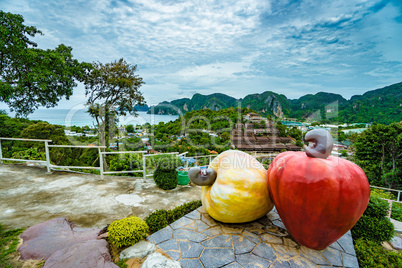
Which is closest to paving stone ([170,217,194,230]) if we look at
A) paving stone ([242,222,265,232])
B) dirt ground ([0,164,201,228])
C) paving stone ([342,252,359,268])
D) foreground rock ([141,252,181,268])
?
dirt ground ([0,164,201,228])

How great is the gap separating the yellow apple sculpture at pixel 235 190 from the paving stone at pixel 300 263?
785 millimetres

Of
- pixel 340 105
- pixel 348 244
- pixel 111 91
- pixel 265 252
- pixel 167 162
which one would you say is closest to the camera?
pixel 265 252

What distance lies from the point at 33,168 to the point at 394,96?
167ft

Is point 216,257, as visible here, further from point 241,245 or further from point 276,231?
point 276,231

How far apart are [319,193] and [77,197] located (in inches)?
188

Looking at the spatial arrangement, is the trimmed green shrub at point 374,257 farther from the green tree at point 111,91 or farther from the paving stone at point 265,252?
the green tree at point 111,91

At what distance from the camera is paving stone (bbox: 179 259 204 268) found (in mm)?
2424

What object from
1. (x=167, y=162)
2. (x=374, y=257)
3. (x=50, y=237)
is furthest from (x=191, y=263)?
(x=167, y=162)

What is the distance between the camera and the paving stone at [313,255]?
2.54 m

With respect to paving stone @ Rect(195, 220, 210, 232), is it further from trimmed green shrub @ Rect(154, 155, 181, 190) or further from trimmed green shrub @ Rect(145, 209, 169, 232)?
trimmed green shrub @ Rect(154, 155, 181, 190)

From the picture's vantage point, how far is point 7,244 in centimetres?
270

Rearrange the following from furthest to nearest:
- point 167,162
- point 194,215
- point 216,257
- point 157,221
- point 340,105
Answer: point 340,105 < point 167,162 < point 194,215 < point 157,221 < point 216,257

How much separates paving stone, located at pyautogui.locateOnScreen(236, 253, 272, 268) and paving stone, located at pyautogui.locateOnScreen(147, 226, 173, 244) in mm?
1125

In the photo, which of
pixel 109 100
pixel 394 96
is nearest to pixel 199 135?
pixel 109 100
